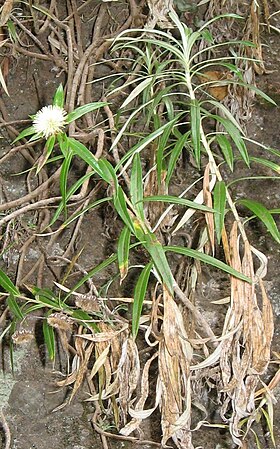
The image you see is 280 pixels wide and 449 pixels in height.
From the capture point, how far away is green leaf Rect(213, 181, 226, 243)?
0.95 meters

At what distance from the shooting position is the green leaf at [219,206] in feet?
3.11

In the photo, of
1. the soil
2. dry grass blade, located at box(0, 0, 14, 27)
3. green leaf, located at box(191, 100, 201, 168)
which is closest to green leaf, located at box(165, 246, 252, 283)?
green leaf, located at box(191, 100, 201, 168)

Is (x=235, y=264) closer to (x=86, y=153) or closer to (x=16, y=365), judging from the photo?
(x=86, y=153)

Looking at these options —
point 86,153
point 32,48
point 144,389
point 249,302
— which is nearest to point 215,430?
point 144,389

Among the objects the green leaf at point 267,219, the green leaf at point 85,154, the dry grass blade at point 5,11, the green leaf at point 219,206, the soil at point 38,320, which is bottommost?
the soil at point 38,320

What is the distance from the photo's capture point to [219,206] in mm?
955

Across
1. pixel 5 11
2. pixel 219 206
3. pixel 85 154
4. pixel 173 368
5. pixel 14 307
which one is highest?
pixel 5 11

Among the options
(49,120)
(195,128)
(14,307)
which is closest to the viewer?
(49,120)

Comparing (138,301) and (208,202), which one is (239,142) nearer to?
(208,202)

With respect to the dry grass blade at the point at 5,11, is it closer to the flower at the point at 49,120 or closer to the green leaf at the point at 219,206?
the flower at the point at 49,120

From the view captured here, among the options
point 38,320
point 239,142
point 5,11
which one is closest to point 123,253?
point 239,142

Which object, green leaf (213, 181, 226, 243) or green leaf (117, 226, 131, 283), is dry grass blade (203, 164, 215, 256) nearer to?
green leaf (213, 181, 226, 243)

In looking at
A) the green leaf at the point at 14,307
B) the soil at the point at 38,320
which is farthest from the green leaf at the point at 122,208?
the soil at the point at 38,320

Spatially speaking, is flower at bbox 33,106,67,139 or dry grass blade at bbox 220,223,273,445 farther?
dry grass blade at bbox 220,223,273,445
